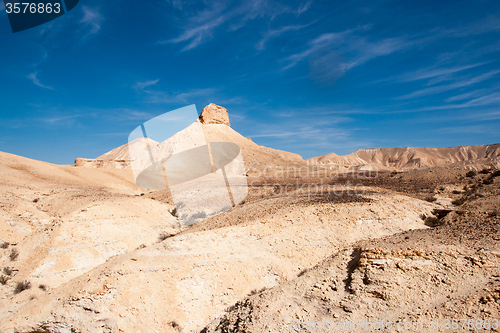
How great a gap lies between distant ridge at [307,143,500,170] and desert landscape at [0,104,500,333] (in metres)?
71.2

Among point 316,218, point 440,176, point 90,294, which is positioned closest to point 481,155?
point 440,176

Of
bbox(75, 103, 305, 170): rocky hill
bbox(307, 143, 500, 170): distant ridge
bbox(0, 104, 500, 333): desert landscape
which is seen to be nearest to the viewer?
bbox(0, 104, 500, 333): desert landscape

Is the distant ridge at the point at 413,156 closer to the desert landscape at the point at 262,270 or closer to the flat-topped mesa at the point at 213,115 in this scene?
the flat-topped mesa at the point at 213,115

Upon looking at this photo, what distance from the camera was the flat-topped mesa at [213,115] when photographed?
53.3m

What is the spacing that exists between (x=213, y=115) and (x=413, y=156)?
71.0 meters

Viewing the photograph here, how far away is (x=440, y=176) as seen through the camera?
23875 mm

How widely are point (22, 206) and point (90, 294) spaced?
366 inches

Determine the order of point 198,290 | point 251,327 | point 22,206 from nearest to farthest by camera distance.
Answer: point 251,327, point 198,290, point 22,206

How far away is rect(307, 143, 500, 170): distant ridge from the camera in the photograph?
267 ft

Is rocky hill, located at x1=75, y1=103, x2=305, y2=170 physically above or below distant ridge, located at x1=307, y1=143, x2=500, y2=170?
above

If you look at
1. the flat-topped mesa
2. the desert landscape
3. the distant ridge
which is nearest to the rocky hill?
the flat-topped mesa

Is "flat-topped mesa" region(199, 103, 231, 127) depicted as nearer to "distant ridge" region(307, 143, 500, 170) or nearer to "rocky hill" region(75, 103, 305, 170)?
"rocky hill" region(75, 103, 305, 170)

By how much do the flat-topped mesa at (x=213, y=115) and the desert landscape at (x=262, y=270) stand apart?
41930 mm

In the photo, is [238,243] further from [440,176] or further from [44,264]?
[440,176]
